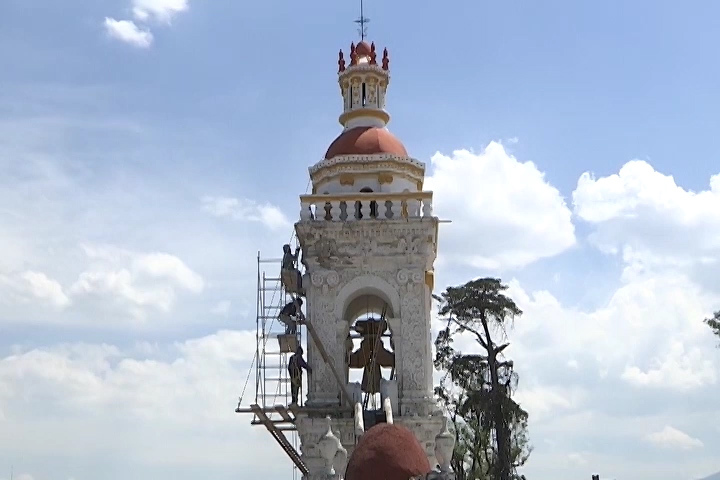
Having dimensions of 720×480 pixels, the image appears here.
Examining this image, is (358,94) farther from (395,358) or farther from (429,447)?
(429,447)

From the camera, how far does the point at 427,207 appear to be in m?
28.5

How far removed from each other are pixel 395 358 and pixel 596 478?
6466 millimetres

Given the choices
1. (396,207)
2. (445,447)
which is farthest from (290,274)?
(445,447)

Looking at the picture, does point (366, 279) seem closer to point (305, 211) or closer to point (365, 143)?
point (305, 211)

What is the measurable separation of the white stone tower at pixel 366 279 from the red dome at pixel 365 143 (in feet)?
0.23

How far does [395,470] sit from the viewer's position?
19297mm

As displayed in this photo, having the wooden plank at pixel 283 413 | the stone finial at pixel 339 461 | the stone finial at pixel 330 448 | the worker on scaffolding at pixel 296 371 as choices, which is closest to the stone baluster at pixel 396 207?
the worker on scaffolding at pixel 296 371

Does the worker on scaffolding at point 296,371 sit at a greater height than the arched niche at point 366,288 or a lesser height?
lesser

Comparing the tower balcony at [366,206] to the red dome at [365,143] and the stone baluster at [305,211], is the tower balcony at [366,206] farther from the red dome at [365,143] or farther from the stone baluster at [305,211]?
the red dome at [365,143]

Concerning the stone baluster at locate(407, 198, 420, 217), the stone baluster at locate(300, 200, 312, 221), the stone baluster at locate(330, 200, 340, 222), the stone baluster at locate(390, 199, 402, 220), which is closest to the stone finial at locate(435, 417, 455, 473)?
the stone baluster at locate(407, 198, 420, 217)

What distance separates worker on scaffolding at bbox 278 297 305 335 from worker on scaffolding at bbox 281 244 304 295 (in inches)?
13.8

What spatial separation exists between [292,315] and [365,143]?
19.4 feet

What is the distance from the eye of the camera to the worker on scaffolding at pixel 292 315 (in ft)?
92.7

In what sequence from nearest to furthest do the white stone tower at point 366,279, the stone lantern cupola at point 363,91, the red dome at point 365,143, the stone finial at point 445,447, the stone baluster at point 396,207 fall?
the stone finial at point 445,447 < the white stone tower at point 366,279 < the stone baluster at point 396,207 < the red dome at point 365,143 < the stone lantern cupola at point 363,91
